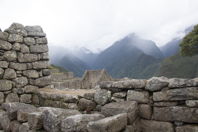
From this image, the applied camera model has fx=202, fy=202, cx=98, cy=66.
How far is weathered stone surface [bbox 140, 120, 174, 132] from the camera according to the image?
3.89 m

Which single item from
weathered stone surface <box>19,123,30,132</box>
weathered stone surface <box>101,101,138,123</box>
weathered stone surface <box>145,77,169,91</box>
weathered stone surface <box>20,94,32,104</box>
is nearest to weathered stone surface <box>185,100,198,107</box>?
weathered stone surface <box>145,77,169,91</box>

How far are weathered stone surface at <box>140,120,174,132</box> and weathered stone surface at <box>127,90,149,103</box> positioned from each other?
1.49 feet

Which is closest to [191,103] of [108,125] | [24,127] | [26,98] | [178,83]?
[178,83]

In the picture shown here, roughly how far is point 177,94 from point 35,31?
17.5 feet

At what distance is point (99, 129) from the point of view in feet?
10.4

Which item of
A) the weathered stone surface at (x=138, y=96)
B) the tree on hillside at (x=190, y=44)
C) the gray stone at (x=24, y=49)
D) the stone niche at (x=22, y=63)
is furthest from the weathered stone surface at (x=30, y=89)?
the tree on hillside at (x=190, y=44)

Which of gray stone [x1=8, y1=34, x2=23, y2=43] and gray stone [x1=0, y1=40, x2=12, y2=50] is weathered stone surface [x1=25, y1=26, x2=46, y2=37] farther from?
gray stone [x1=0, y1=40, x2=12, y2=50]

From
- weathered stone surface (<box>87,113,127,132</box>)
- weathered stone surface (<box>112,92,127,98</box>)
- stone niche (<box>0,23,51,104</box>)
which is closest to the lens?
weathered stone surface (<box>87,113,127,132</box>)

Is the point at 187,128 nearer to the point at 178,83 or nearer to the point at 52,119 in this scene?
the point at 178,83

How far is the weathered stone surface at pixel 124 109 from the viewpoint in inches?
156

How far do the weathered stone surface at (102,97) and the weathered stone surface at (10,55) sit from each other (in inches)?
133

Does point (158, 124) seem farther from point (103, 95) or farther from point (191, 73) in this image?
point (191, 73)

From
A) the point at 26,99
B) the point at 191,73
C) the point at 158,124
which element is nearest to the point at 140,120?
the point at 158,124

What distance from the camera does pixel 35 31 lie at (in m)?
7.17
